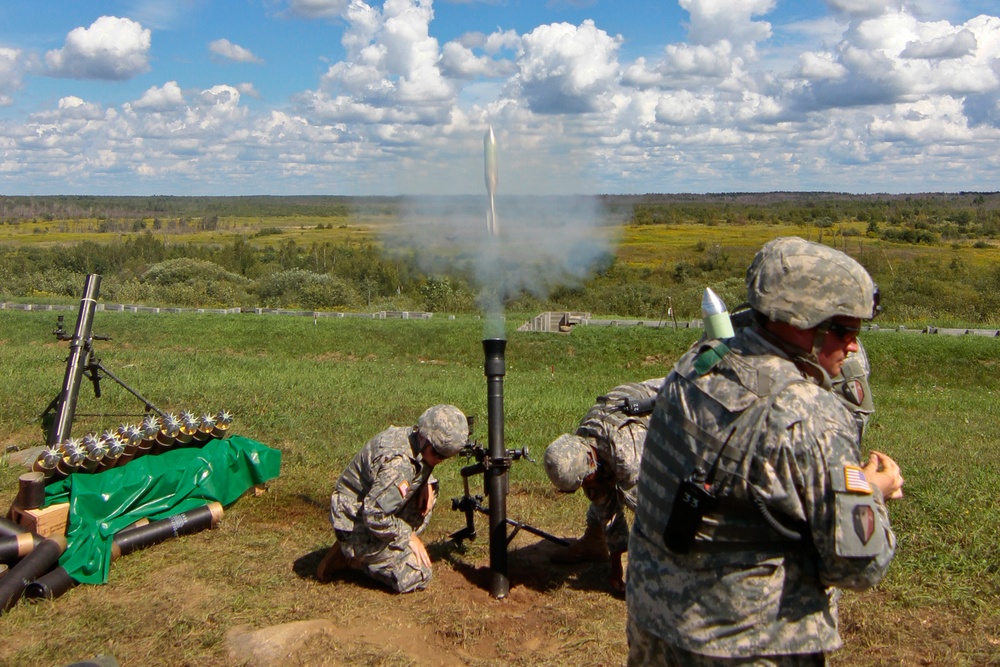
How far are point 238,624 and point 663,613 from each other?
3.44 m

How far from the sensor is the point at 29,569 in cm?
588

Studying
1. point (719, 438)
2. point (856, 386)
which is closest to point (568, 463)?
point (856, 386)

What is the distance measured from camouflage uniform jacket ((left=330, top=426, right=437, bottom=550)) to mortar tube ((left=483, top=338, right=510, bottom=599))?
1.53ft

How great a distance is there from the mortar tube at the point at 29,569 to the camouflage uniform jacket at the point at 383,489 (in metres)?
1.87

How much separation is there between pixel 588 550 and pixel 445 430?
4.98ft

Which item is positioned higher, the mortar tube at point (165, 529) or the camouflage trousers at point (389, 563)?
the camouflage trousers at point (389, 563)

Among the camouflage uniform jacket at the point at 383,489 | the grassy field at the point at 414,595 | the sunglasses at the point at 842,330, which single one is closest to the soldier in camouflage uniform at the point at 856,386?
the grassy field at the point at 414,595

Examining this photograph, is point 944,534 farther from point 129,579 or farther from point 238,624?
point 129,579

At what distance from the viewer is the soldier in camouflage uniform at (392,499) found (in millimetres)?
5734

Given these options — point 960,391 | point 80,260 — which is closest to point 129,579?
point 960,391

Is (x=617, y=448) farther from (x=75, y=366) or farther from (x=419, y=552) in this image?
(x=75, y=366)

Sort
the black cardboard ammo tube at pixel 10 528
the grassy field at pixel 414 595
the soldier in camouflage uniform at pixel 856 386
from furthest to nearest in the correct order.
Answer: the black cardboard ammo tube at pixel 10 528
the grassy field at pixel 414 595
the soldier in camouflage uniform at pixel 856 386

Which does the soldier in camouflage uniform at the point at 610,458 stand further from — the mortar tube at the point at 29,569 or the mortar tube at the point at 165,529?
the mortar tube at the point at 29,569

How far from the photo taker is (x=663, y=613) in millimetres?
2877
